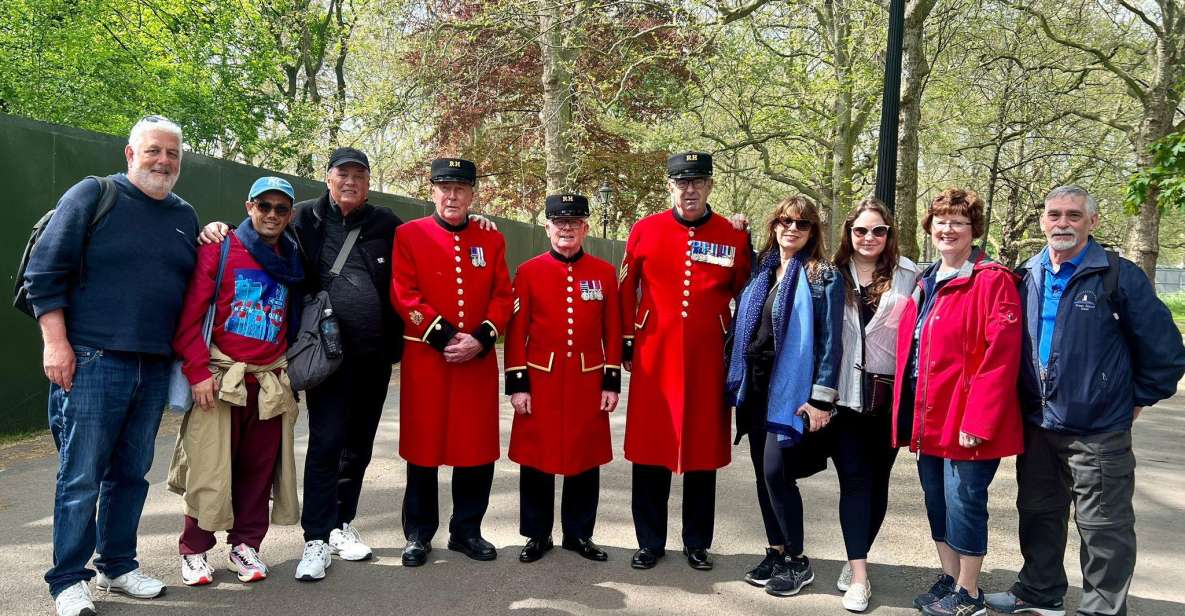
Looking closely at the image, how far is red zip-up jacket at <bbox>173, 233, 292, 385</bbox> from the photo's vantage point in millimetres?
3576

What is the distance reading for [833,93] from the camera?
13.1 metres

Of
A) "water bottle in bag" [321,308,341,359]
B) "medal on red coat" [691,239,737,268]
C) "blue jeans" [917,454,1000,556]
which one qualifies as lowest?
"blue jeans" [917,454,1000,556]

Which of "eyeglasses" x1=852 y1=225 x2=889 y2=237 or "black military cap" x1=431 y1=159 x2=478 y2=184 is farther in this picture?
"black military cap" x1=431 y1=159 x2=478 y2=184

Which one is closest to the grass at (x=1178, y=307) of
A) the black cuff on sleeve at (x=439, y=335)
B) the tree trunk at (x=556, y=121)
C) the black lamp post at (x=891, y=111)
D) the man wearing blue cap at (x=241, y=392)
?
the tree trunk at (x=556, y=121)

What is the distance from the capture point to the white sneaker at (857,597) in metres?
3.57

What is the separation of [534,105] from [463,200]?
1583 centimetres

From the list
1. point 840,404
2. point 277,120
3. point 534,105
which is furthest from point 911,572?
point 534,105

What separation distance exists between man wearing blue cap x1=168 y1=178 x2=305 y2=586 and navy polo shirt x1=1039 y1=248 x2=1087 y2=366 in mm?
3295

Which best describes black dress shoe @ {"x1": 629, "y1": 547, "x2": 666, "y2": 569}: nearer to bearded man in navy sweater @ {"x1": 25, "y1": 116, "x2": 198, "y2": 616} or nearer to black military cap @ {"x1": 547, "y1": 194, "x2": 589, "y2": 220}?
black military cap @ {"x1": 547, "y1": 194, "x2": 589, "y2": 220}

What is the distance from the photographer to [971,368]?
3396 mm

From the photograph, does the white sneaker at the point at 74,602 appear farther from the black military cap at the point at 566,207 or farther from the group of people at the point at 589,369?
the black military cap at the point at 566,207

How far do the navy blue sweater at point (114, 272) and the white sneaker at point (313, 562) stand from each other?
43.8 inches

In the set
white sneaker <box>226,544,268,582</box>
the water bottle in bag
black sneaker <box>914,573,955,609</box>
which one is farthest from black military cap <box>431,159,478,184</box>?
black sneaker <box>914,573,955,609</box>

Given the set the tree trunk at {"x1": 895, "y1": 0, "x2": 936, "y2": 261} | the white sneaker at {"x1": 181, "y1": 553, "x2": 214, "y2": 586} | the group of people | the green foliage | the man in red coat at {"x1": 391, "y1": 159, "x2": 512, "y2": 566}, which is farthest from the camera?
the tree trunk at {"x1": 895, "y1": 0, "x2": 936, "y2": 261}
